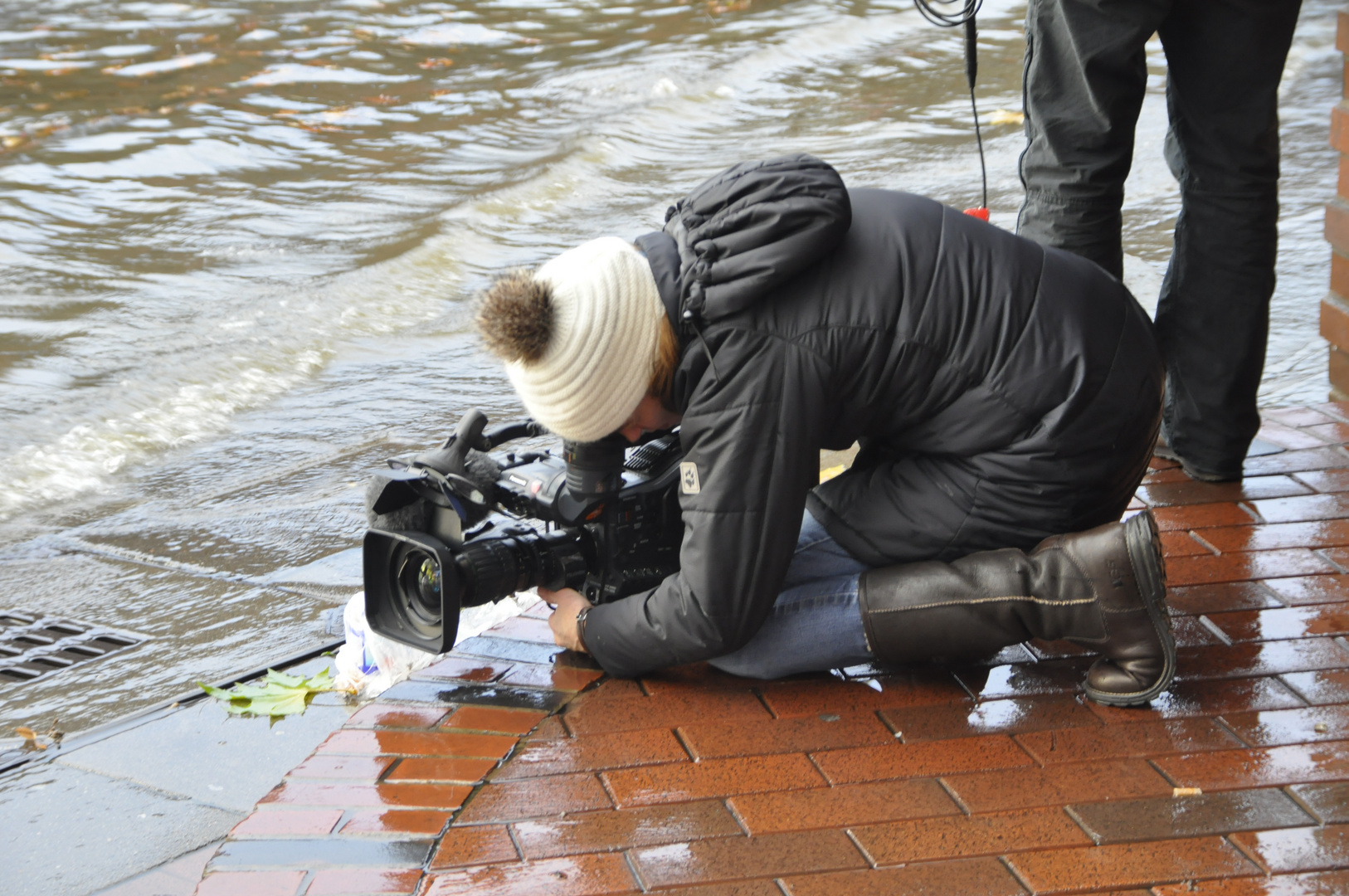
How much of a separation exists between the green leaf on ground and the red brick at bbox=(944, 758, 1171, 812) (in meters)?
1.46

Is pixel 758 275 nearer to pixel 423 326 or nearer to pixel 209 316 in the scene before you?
pixel 423 326

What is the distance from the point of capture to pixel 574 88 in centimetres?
946

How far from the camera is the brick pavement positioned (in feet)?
6.04

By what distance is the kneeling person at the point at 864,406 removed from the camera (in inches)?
81.8

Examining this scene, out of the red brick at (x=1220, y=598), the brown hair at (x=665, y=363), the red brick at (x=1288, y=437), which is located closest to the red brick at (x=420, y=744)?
the brown hair at (x=665, y=363)

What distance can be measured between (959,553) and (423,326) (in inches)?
158

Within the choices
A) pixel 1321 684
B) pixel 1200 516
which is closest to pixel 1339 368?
A: pixel 1200 516

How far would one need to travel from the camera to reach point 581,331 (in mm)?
2049

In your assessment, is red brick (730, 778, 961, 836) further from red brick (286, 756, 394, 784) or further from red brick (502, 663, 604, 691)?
red brick (286, 756, 394, 784)

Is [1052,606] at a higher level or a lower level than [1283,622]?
higher

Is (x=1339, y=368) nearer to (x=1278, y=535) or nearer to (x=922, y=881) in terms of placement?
(x=1278, y=535)

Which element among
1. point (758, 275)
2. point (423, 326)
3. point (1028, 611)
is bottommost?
point (423, 326)

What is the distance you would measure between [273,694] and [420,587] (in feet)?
2.07

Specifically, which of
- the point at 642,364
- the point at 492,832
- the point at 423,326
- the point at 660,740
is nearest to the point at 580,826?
the point at 492,832
